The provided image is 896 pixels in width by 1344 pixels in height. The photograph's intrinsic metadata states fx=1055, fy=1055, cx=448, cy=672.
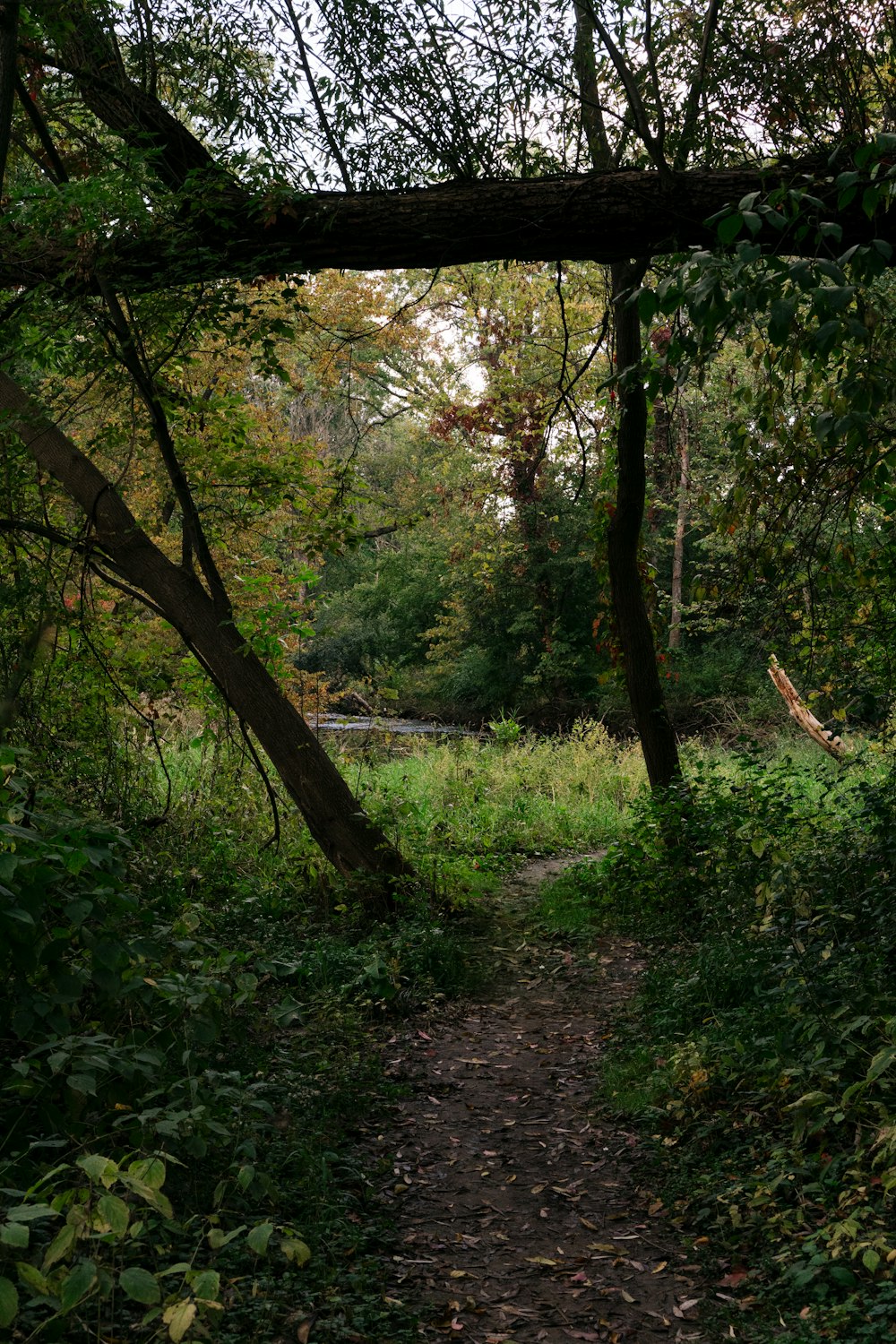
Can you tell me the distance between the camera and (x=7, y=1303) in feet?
6.26

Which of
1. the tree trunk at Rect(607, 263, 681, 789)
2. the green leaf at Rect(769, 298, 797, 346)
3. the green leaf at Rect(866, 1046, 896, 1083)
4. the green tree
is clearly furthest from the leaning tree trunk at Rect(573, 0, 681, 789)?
the green leaf at Rect(866, 1046, 896, 1083)

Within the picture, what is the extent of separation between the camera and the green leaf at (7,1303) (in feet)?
6.21

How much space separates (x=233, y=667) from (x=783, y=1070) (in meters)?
4.44

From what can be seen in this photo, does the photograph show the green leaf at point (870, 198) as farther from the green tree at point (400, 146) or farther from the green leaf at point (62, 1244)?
the green leaf at point (62, 1244)

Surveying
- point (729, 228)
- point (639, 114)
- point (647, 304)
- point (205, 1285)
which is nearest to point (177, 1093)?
point (205, 1285)

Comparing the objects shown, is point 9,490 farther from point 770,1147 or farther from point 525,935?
point 770,1147

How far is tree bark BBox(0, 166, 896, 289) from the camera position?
4656 millimetres

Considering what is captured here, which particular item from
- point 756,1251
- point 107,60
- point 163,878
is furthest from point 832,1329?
point 107,60

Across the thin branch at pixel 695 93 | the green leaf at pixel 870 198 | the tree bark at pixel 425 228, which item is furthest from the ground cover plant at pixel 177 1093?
the thin branch at pixel 695 93

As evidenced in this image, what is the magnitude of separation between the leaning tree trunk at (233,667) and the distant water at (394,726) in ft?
10.0

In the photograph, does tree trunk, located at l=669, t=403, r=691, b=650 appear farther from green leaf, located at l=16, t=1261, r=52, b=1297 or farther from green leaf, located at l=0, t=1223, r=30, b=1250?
green leaf, located at l=0, t=1223, r=30, b=1250

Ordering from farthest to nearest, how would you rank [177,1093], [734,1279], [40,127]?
[40,127]
[177,1093]
[734,1279]

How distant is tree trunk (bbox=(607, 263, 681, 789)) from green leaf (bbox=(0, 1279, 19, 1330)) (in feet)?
21.9

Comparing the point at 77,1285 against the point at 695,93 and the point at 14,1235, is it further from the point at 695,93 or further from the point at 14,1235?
the point at 695,93
